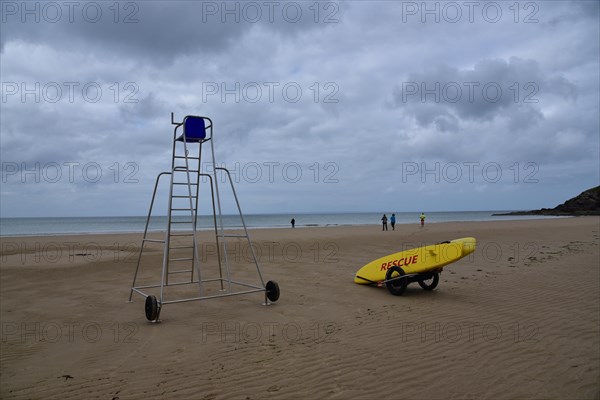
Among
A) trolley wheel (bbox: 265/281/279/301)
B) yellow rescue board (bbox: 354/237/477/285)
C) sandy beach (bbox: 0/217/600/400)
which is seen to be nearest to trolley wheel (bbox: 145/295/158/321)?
sandy beach (bbox: 0/217/600/400)

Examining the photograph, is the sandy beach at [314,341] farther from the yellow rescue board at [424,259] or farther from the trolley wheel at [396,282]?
the yellow rescue board at [424,259]

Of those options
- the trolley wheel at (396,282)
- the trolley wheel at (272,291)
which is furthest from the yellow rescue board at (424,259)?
the trolley wheel at (272,291)

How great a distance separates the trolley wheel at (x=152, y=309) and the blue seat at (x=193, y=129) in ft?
9.91

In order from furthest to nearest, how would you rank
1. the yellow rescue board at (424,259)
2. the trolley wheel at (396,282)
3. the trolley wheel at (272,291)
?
the trolley wheel at (396,282)
the yellow rescue board at (424,259)
the trolley wheel at (272,291)

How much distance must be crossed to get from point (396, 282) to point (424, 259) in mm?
775

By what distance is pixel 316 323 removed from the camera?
6.99 m

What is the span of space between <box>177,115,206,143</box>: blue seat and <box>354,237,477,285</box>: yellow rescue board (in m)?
4.96

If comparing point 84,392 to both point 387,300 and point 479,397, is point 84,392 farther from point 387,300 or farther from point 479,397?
point 387,300

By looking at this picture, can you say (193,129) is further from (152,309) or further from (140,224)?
(140,224)

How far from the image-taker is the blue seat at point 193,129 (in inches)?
319

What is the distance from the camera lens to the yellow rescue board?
8.74 meters

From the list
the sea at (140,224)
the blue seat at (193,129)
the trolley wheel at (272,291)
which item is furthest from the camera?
the sea at (140,224)

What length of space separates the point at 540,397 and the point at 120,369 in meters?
4.61

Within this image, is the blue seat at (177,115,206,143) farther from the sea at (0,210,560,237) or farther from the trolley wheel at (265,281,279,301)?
the sea at (0,210,560,237)
